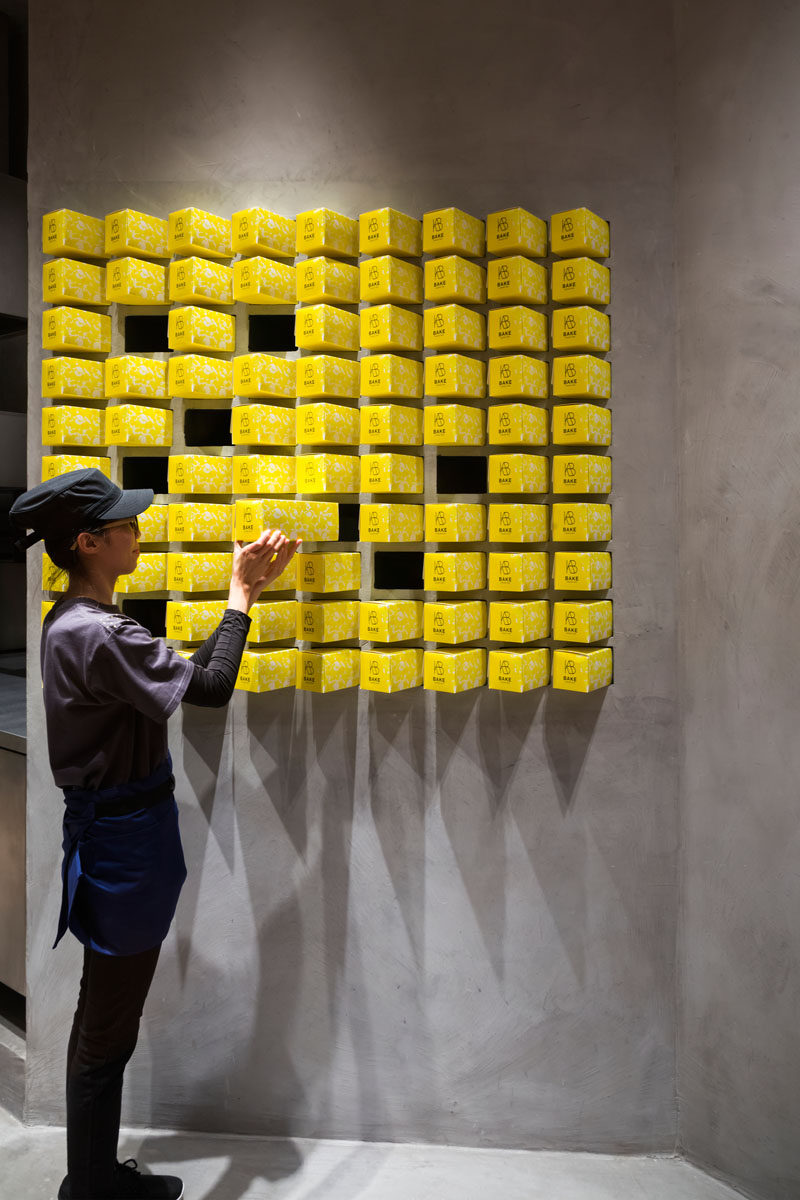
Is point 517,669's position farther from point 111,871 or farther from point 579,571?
point 111,871

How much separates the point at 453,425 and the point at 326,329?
15.0 inches

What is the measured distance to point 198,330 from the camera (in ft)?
6.53

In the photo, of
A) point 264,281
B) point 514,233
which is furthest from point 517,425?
point 264,281

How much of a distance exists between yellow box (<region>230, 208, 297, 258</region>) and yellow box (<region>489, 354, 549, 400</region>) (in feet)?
1.92

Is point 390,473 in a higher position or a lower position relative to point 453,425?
lower

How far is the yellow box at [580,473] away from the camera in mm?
1932

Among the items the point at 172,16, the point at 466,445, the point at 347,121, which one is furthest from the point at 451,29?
the point at 466,445

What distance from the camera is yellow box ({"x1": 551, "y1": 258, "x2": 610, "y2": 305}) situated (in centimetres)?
193

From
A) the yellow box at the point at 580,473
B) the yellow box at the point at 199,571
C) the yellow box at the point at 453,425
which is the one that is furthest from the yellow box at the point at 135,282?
the yellow box at the point at 580,473

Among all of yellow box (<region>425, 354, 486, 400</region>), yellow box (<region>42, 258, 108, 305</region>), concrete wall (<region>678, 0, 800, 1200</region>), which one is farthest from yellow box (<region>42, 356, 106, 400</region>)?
concrete wall (<region>678, 0, 800, 1200</region>)

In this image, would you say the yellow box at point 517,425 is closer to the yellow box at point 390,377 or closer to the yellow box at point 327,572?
the yellow box at point 390,377

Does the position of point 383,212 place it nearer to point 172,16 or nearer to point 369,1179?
point 172,16

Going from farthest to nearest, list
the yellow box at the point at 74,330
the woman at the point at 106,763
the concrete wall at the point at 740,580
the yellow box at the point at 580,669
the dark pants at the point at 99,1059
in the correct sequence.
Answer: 1. the yellow box at the point at 74,330
2. the yellow box at the point at 580,669
3. the concrete wall at the point at 740,580
4. the dark pants at the point at 99,1059
5. the woman at the point at 106,763

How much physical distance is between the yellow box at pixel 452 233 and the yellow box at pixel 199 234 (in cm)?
49
